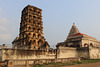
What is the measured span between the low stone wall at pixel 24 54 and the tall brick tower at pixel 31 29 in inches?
198

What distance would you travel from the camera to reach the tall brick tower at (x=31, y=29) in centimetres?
3284

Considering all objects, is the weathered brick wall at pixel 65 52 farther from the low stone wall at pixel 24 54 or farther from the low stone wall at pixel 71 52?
the low stone wall at pixel 24 54

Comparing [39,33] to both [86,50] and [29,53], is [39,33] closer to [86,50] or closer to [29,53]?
[29,53]

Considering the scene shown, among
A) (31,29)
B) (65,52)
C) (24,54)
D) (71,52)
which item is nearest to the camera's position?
(24,54)

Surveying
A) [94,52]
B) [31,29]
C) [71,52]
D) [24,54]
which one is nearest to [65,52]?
[71,52]

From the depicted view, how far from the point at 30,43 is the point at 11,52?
8517 mm

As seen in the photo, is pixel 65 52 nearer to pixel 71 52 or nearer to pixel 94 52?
pixel 71 52

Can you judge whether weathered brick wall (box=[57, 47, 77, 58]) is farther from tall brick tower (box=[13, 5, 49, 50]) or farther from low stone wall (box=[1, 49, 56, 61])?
tall brick tower (box=[13, 5, 49, 50])

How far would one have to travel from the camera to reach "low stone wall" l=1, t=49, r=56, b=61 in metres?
21.5

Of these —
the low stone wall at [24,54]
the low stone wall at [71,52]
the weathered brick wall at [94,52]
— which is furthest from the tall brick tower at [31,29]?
the weathered brick wall at [94,52]

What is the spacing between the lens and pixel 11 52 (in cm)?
2212

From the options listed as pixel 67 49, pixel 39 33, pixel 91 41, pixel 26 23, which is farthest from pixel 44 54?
pixel 91 41

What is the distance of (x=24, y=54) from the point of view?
2358 centimetres

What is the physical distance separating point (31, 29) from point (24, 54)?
12360 mm
